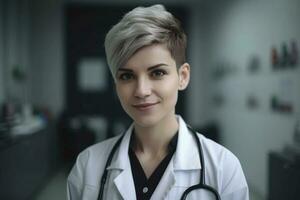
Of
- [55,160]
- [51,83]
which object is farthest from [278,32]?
[51,83]

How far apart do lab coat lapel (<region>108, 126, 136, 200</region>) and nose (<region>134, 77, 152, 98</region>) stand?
0.61ft

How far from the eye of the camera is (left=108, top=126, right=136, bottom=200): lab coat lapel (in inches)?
31.0

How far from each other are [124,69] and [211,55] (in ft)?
10.6

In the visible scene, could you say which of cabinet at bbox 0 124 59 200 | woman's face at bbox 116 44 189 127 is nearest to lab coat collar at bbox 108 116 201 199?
woman's face at bbox 116 44 189 127

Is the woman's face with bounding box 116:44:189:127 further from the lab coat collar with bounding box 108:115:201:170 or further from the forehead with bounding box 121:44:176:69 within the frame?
the lab coat collar with bounding box 108:115:201:170

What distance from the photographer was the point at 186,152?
0.83 metres

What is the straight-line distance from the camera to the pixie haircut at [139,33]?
708 mm

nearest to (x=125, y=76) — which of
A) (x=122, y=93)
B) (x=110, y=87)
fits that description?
(x=122, y=93)

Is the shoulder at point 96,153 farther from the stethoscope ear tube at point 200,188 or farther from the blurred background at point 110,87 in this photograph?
the stethoscope ear tube at point 200,188

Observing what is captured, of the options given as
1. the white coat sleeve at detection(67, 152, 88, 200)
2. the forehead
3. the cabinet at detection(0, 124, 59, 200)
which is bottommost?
the cabinet at detection(0, 124, 59, 200)

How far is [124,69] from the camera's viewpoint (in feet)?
2.44

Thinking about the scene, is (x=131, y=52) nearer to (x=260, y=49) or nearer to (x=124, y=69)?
(x=124, y=69)

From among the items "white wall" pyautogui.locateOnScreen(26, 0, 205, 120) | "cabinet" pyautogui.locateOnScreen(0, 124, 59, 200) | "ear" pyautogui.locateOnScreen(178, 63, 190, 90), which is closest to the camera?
"ear" pyautogui.locateOnScreen(178, 63, 190, 90)

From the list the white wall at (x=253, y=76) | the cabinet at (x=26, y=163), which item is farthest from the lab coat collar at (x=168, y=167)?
the cabinet at (x=26, y=163)
